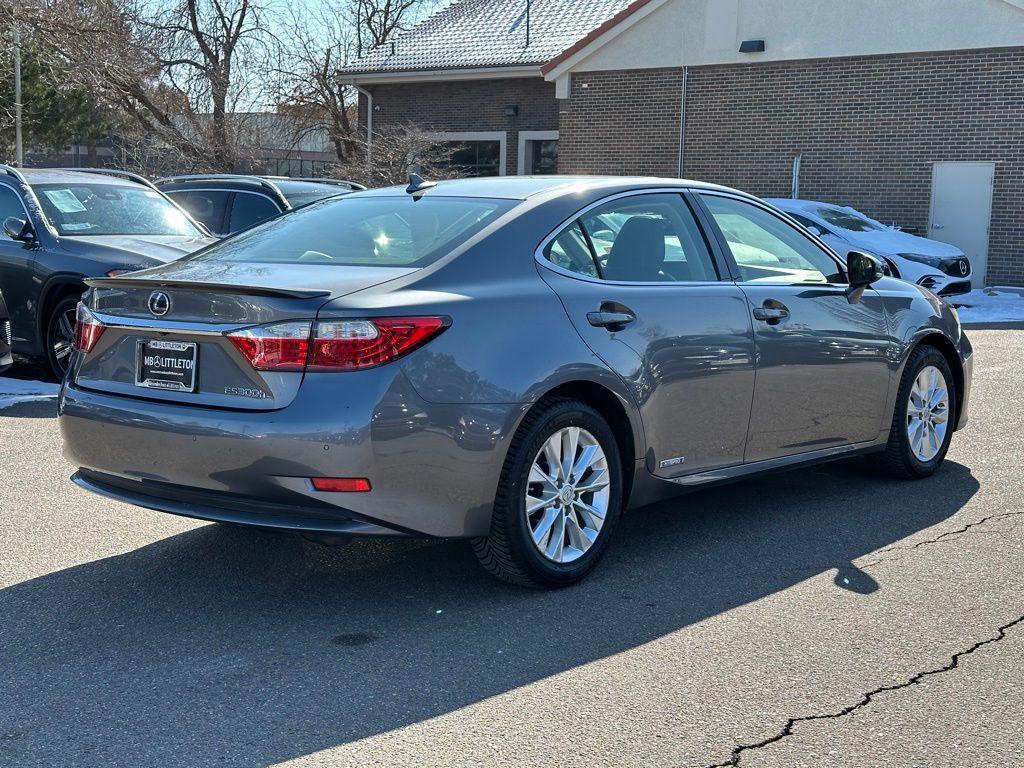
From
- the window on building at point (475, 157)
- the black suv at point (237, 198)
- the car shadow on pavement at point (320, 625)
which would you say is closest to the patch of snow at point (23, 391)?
the black suv at point (237, 198)

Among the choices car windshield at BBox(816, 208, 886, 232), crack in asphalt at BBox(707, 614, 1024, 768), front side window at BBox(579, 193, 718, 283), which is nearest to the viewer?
crack in asphalt at BBox(707, 614, 1024, 768)

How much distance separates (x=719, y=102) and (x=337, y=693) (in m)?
22.1

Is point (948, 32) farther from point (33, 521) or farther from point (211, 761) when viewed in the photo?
point (211, 761)

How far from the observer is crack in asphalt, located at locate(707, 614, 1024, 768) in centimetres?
342

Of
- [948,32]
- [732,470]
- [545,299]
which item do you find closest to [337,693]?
[545,299]

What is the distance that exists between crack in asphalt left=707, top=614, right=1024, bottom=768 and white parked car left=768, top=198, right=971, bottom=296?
13.0 metres

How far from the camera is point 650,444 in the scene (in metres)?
5.10

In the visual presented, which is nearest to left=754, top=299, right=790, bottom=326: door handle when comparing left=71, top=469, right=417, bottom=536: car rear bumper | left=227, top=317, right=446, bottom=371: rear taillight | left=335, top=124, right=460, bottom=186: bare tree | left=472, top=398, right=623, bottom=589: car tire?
left=472, top=398, right=623, bottom=589: car tire

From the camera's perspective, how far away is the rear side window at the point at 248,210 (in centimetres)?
1285

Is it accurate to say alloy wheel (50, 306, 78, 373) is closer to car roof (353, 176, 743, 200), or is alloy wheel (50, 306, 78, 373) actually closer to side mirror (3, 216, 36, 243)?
side mirror (3, 216, 36, 243)

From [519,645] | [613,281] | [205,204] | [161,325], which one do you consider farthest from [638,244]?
[205,204]

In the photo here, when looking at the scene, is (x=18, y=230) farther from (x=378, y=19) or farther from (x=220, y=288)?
(x=378, y=19)

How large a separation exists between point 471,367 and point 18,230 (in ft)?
21.6

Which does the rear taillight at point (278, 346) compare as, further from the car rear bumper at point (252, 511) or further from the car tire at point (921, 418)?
the car tire at point (921, 418)
